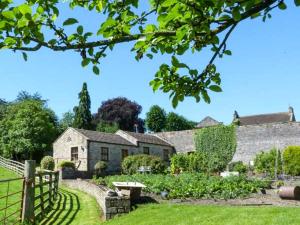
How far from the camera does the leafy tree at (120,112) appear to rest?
2680 inches

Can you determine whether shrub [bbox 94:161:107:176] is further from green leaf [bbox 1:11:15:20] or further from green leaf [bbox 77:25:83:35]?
green leaf [bbox 1:11:15:20]

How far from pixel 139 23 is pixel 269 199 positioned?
12077 millimetres

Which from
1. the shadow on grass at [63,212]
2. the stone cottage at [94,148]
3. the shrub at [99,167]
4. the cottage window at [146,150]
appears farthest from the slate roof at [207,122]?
the shadow on grass at [63,212]

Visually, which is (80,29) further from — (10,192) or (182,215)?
(10,192)

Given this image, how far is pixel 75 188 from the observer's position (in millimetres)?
23906

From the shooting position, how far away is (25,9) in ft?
11.1

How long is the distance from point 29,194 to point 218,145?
24.6 m

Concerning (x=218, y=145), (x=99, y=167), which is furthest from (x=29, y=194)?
(x=218, y=145)

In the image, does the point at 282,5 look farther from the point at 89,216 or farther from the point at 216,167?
the point at 216,167

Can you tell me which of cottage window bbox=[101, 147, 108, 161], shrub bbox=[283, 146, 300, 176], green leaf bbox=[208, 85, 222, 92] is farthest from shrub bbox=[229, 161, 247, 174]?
green leaf bbox=[208, 85, 222, 92]

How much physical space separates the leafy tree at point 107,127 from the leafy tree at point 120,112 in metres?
1.03

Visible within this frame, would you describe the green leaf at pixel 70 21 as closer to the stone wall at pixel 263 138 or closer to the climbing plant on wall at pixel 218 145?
the climbing plant on wall at pixel 218 145

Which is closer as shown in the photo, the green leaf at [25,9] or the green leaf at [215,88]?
the green leaf at [25,9]

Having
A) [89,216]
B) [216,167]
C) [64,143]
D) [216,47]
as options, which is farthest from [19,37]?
[64,143]
